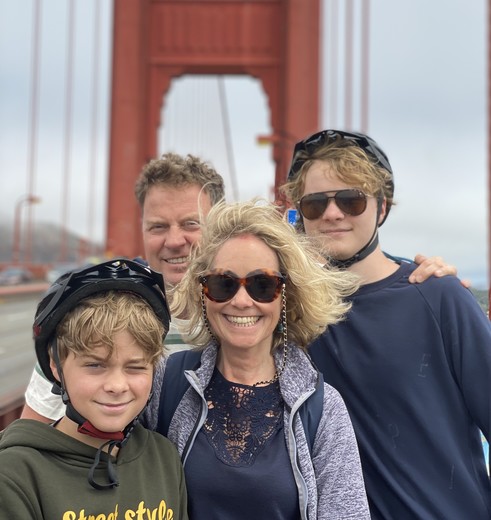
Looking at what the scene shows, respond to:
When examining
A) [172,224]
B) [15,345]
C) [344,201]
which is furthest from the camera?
[15,345]

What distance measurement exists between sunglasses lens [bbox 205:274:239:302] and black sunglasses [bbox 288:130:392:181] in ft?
1.42

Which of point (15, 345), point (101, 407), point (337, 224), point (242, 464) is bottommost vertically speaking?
point (15, 345)

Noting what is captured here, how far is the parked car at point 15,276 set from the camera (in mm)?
14398

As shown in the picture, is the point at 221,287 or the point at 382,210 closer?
the point at 221,287

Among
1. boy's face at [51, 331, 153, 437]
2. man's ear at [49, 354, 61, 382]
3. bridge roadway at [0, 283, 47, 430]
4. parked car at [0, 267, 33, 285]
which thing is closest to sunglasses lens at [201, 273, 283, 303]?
boy's face at [51, 331, 153, 437]

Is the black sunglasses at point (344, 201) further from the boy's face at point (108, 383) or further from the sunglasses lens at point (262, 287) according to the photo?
the boy's face at point (108, 383)

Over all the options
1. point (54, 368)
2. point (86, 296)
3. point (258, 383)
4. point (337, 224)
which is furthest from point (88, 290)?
point (337, 224)

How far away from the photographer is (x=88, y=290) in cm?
139

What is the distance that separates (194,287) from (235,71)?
10217 millimetres

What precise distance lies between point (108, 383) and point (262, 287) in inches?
14.4

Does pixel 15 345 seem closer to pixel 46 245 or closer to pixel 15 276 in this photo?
pixel 15 276

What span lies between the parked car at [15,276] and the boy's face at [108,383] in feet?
43.8

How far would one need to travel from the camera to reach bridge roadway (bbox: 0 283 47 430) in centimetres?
386

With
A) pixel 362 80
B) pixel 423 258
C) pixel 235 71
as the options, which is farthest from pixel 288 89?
pixel 423 258
